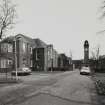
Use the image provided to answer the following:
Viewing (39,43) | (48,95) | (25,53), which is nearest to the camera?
(48,95)

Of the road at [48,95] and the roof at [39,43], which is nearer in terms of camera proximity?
the road at [48,95]

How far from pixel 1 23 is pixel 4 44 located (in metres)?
20.4

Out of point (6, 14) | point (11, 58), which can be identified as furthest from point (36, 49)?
point (6, 14)

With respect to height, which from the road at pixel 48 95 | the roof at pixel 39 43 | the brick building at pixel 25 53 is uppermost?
the roof at pixel 39 43

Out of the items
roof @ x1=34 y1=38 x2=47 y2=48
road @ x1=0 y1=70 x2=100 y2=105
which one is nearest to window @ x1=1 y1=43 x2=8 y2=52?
roof @ x1=34 y1=38 x2=47 y2=48

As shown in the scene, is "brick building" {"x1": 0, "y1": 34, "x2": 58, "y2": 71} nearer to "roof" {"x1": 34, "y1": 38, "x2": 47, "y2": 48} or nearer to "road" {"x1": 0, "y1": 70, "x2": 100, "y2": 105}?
"roof" {"x1": 34, "y1": 38, "x2": 47, "y2": 48}

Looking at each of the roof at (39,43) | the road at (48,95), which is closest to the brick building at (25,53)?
the roof at (39,43)

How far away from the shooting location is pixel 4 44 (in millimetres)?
47000

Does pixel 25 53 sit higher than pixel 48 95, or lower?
higher

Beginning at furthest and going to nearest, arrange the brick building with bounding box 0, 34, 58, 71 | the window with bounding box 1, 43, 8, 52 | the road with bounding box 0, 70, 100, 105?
the brick building with bounding box 0, 34, 58, 71 < the window with bounding box 1, 43, 8, 52 < the road with bounding box 0, 70, 100, 105

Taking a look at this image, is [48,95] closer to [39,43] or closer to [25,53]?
[25,53]

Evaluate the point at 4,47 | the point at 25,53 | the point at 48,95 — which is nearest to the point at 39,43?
the point at 25,53

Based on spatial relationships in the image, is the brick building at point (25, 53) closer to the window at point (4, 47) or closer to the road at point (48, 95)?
the window at point (4, 47)

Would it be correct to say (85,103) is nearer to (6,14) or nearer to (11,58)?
(6,14)
